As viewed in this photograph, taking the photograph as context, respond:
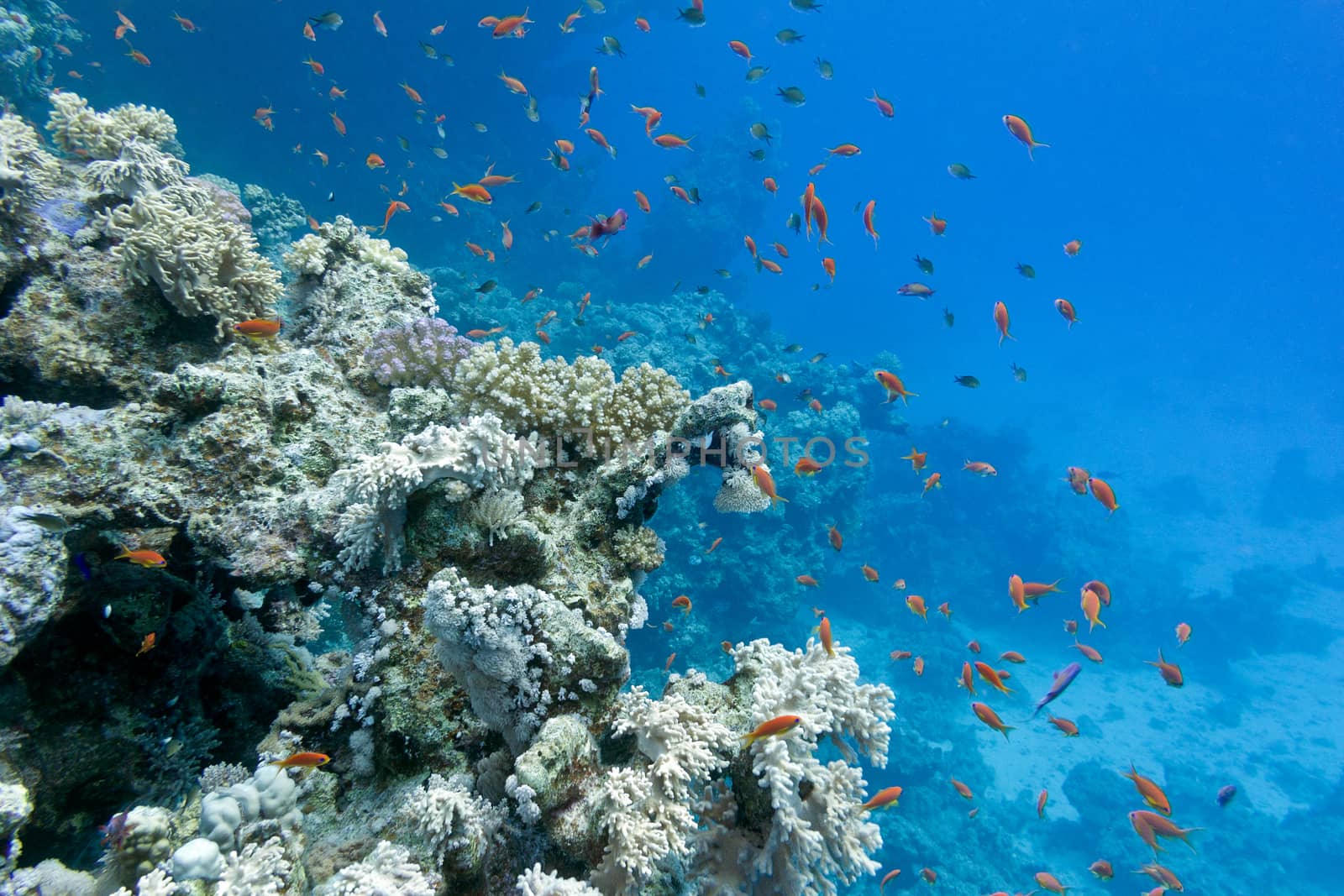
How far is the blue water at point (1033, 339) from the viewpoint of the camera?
1623 cm

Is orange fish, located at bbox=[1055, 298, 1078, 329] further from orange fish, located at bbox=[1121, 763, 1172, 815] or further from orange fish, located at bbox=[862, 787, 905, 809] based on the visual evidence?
orange fish, located at bbox=[862, 787, 905, 809]

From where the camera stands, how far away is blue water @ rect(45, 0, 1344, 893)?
1623cm

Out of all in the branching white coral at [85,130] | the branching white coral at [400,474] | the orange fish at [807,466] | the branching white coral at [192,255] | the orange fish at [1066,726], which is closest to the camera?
the branching white coral at [400,474]

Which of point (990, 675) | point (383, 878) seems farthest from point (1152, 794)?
point (383, 878)

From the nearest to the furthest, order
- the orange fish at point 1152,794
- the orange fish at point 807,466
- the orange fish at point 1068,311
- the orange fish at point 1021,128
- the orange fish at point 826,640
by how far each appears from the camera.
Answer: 1. the orange fish at point 826,640
2. the orange fish at point 1152,794
3. the orange fish at point 807,466
4. the orange fish at point 1021,128
5. the orange fish at point 1068,311

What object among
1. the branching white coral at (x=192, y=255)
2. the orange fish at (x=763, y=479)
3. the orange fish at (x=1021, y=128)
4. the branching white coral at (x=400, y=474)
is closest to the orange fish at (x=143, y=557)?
the branching white coral at (x=400, y=474)

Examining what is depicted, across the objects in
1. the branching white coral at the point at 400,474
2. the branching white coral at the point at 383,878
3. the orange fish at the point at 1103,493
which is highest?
the orange fish at the point at 1103,493

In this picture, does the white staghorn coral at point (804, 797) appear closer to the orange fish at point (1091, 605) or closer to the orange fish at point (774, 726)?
the orange fish at point (774, 726)

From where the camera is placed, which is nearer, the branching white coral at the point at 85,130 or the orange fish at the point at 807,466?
the branching white coral at the point at 85,130

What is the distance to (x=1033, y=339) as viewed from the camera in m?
83.9

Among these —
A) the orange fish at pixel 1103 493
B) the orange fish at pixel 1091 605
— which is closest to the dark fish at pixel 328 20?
the orange fish at pixel 1103 493

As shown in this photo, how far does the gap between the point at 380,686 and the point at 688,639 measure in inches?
441

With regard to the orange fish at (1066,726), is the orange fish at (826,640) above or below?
below

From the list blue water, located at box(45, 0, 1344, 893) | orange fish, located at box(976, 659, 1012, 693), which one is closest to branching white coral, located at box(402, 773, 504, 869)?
orange fish, located at box(976, 659, 1012, 693)
